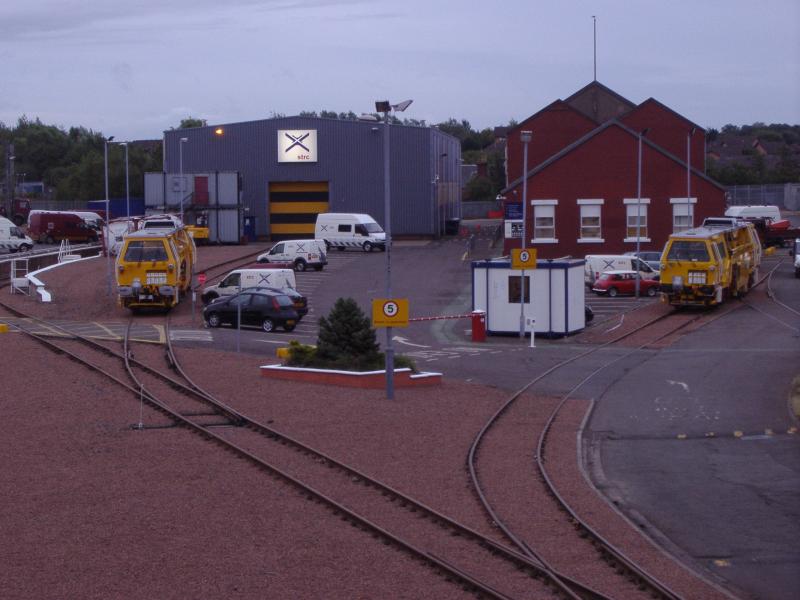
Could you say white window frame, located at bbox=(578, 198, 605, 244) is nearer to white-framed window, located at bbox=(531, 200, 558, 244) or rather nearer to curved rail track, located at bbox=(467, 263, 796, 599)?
white-framed window, located at bbox=(531, 200, 558, 244)

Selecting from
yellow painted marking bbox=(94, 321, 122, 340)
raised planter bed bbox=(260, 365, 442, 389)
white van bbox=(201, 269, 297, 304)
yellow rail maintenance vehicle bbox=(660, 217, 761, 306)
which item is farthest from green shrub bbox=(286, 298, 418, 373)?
yellow rail maintenance vehicle bbox=(660, 217, 761, 306)

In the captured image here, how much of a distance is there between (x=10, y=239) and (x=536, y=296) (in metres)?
45.5

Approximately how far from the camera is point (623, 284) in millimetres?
47000

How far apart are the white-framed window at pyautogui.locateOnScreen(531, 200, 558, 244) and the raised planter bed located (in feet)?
121

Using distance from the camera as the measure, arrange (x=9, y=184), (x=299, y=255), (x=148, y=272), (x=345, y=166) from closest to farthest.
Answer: (x=148, y=272)
(x=299, y=255)
(x=345, y=166)
(x=9, y=184)

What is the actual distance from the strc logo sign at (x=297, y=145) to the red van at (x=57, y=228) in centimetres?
1510

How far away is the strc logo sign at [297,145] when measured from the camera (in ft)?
259

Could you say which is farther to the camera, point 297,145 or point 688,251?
point 297,145

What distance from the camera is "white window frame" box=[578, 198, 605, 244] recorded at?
60.1 meters

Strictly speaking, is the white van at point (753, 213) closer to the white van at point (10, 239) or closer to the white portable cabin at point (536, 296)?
the white portable cabin at point (536, 296)

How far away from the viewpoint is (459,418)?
2027cm

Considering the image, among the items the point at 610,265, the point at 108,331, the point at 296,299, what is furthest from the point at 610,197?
the point at 108,331

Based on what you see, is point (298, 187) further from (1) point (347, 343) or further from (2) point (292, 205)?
(1) point (347, 343)

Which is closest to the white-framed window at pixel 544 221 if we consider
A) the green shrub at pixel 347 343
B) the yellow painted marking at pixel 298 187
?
the yellow painted marking at pixel 298 187
